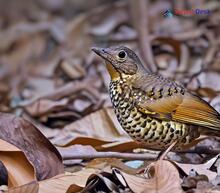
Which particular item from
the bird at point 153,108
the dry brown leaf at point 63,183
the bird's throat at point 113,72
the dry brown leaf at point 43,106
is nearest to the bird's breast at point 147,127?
the bird at point 153,108

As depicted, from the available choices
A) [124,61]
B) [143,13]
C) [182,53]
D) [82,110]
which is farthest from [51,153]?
[143,13]

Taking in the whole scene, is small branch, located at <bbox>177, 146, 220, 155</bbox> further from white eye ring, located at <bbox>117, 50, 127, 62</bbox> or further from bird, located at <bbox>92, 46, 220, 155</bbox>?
white eye ring, located at <bbox>117, 50, 127, 62</bbox>

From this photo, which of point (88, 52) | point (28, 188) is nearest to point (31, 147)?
point (28, 188)

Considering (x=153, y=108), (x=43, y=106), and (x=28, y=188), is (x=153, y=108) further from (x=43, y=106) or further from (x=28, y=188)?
(x=43, y=106)

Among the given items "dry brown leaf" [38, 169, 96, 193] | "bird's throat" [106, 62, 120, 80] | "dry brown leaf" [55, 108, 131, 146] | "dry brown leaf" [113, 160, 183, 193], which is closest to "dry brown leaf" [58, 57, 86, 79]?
"dry brown leaf" [55, 108, 131, 146]

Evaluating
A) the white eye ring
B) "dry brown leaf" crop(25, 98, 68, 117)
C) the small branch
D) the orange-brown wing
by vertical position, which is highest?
the white eye ring

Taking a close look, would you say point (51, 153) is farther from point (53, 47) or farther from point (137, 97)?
point (53, 47)

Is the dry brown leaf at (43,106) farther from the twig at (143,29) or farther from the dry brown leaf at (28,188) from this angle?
the dry brown leaf at (28,188)
